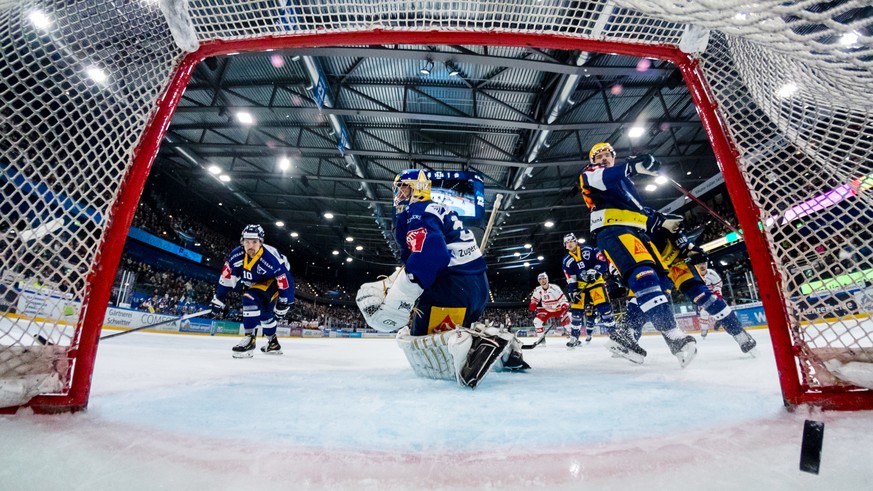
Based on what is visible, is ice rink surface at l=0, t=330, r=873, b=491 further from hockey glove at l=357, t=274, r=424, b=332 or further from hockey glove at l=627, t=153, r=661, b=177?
hockey glove at l=627, t=153, r=661, b=177

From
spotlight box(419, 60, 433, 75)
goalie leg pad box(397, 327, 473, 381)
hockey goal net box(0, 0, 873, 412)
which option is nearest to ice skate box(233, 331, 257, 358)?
goalie leg pad box(397, 327, 473, 381)

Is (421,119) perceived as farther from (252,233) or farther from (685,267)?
(685,267)

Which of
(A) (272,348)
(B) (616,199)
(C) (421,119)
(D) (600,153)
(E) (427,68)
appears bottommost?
(A) (272,348)

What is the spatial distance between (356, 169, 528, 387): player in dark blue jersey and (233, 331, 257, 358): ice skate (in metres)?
2.44

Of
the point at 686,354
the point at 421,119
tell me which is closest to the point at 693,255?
the point at 686,354

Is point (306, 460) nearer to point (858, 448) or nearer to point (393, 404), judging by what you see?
point (393, 404)

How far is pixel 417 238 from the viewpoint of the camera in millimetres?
1930

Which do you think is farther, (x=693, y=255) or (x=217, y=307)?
(x=217, y=307)

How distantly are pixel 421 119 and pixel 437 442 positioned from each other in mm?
8863

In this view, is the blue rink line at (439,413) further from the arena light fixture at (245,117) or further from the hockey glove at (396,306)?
the arena light fixture at (245,117)

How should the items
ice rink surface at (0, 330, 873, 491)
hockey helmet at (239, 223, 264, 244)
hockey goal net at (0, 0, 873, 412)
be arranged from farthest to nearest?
hockey helmet at (239, 223, 264, 244)
hockey goal net at (0, 0, 873, 412)
ice rink surface at (0, 330, 873, 491)

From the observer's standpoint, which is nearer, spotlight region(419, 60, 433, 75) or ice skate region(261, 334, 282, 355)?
ice skate region(261, 334, 282, 355)

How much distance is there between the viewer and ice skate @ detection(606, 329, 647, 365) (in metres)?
2.84

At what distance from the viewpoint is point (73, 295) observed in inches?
48.3
